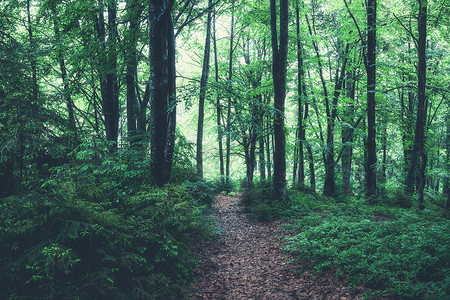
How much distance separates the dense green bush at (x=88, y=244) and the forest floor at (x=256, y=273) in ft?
2.67

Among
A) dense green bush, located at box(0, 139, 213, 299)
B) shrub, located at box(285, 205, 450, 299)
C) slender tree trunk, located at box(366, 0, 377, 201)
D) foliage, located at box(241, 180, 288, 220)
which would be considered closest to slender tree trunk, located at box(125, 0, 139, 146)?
dense green bush, located at box(0, 139, 213, 299)

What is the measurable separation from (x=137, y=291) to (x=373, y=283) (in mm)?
3855

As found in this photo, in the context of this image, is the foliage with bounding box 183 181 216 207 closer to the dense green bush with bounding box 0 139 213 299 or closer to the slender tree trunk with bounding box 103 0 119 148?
the dense green bush with bounding box 0 139 213 299

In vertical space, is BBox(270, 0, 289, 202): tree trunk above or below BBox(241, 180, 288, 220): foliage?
A: above

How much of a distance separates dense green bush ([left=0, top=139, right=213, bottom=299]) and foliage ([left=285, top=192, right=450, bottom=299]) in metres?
2.72

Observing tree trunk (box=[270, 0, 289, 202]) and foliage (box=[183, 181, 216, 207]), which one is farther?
tree trunk (box=[270, 0, 289, 202])

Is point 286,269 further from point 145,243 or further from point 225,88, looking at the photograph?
point 225,88

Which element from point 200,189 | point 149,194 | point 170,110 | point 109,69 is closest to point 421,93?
point 200,189

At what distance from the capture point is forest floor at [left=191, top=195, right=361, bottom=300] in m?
4.66

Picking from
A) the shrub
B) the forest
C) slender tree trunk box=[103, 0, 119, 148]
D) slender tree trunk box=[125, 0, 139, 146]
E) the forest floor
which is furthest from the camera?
slender tree trunk box=[103, 0, 119, 148]

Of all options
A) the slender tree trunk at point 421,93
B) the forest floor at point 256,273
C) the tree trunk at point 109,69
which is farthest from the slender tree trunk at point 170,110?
the slender tree trunk at point 421,93

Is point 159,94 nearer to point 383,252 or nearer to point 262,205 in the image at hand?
point 262,205

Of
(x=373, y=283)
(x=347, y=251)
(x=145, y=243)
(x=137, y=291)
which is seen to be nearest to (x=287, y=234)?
(x=347, y=251)

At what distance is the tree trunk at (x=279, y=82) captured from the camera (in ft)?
30.7
